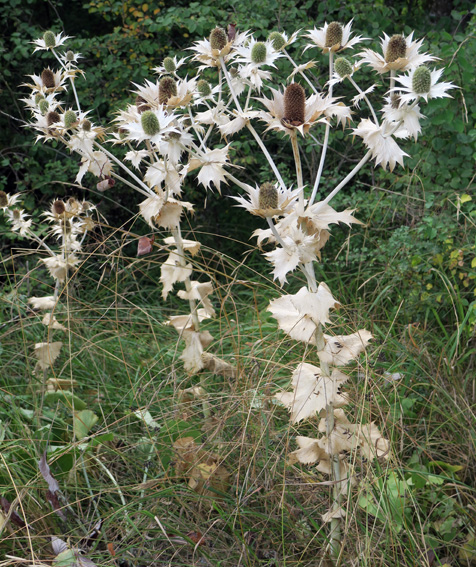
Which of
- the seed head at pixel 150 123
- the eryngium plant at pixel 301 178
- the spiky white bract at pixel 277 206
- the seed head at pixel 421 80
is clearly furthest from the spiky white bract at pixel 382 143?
the seed head at pixel 150 123

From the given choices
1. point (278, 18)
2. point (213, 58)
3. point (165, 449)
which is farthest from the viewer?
point (278, 18)

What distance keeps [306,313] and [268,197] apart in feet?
1.19

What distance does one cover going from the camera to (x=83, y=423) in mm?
2471

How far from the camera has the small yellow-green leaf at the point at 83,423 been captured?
2.50 meters

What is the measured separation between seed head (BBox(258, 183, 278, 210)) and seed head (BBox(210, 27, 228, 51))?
69 centimetres

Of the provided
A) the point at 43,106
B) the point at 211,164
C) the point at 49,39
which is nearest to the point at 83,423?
the point at 211,164

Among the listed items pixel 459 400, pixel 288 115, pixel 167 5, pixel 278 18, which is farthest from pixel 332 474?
pixel 167 5

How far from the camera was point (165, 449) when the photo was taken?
242 centimetres

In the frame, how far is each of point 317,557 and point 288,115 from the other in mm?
1380

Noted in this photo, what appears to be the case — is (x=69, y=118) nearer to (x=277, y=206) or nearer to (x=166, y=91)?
(x=166, y=91)

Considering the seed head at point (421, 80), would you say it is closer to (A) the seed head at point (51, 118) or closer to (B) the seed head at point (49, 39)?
(A) the seed head at point (51, 118)

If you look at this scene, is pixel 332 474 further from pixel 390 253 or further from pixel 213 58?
pixel 390 253

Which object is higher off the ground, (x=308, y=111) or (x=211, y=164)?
(x=308, y=111)

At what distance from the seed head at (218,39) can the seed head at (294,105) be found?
48 cm
